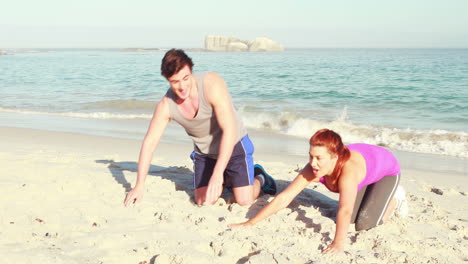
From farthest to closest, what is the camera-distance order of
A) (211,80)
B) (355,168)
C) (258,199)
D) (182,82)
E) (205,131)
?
(258,199)
(205,131)
(211,80)
(182,82)
(355,168)

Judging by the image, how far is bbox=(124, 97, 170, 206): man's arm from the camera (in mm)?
4098

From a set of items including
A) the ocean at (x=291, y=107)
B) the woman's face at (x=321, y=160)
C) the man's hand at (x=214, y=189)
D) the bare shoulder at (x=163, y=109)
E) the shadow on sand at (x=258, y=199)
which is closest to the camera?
the woman's face at (x=321, y=160)

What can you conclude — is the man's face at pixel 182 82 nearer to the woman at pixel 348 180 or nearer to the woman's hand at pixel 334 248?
the woman at pixel 348 180

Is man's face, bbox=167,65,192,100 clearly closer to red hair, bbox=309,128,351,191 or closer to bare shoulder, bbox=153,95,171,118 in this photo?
bare shoulder, bbox=153,95,171,118

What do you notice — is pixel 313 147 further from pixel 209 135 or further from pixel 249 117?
pixel 249 117

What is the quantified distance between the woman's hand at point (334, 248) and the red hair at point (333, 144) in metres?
0.50

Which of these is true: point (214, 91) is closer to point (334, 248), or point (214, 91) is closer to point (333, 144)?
point (333, 144)

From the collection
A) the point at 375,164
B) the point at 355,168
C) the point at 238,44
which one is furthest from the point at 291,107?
the point at 238,44

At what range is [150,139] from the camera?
4.14 metres

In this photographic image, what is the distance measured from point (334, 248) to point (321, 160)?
1.94ft

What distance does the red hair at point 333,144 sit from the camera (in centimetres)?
328

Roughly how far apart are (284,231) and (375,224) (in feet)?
2.40

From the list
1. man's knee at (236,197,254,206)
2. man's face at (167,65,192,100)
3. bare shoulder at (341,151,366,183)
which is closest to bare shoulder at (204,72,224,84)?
man's face at (167,65,192,100)

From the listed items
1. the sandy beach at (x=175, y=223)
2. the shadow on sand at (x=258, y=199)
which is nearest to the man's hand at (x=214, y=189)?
the sandy beach at (x=175, y=223)
